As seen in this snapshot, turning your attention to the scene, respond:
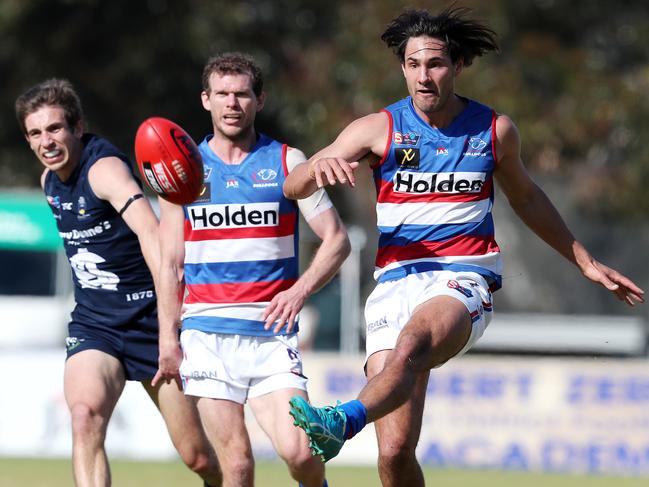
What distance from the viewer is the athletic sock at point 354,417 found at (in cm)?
589

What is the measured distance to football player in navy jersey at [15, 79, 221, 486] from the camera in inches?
301

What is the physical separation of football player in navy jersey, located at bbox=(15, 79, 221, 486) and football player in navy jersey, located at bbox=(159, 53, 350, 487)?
0.24m

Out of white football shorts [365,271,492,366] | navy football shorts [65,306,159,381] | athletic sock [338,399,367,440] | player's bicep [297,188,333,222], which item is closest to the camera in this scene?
athletic sock [338,399,367,440]

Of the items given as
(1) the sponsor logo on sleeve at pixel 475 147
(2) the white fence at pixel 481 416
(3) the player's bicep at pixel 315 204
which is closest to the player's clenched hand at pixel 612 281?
(1) the sponsor logo on sleeve at pixel 475 147

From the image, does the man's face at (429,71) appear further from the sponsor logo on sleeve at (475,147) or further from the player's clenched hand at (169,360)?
the player's clenched hand at (169,360)

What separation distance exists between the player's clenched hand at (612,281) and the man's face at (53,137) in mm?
2872

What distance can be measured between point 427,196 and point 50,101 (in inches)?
87.8

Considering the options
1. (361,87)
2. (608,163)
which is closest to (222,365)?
(361,87)

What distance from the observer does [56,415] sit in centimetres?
1470

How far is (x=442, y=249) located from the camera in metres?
7.07

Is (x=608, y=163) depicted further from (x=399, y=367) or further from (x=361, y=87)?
(x=399, y=367)

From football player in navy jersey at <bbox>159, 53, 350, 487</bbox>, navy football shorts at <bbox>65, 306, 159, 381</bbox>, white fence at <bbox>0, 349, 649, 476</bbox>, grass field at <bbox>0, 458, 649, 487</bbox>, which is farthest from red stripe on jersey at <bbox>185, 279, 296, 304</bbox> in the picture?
white fence at <bbox>0, 349, 649, 476</bbox>

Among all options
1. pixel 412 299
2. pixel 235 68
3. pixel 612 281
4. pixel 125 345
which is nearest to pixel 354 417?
pixel 412 299

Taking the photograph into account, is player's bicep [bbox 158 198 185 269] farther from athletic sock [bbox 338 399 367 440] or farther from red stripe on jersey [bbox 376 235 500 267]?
athletic sock [bbox 338 399 367 440]
